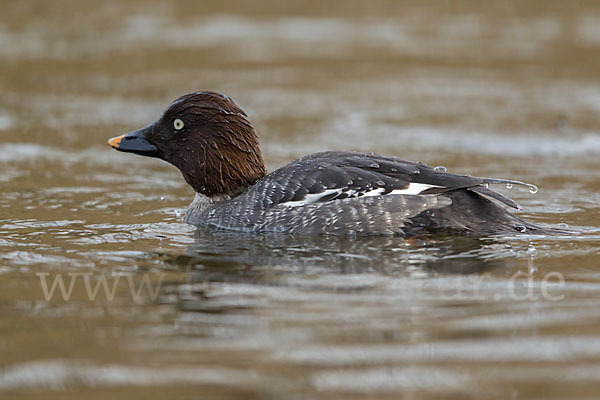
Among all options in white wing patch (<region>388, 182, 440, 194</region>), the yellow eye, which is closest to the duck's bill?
the yellow eye

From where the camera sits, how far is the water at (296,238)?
4.90m

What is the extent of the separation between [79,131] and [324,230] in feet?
21.9

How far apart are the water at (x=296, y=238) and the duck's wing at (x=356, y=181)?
1.43 ft

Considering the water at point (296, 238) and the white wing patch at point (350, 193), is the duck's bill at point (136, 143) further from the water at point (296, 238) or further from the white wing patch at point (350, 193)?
the white wing patch at point (350, 193)

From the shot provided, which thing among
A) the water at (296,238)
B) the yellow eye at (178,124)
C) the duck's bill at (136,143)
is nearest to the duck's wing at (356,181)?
the water at (296,238)

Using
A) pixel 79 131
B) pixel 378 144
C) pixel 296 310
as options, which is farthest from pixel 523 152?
pixel 296 310

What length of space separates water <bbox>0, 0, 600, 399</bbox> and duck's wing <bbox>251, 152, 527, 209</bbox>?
44 centimetres

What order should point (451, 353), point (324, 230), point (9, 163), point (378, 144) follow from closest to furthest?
point (451, 353)
point (324, 230)
point (9, 163)
point (378, 144)

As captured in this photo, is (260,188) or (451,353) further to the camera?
(260,188)

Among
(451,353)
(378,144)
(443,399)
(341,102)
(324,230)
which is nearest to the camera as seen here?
(443,399)

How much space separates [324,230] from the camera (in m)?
8.06

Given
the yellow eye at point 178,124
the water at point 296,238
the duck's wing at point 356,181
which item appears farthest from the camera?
the yellow eye at point 178,124

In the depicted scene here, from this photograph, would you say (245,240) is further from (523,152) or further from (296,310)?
(523,152)

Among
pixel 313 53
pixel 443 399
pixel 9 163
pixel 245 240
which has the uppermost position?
pixel 313 53
